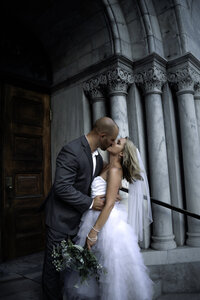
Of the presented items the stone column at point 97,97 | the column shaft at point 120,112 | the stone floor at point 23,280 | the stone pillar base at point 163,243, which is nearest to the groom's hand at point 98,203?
the stone floor at point 23,280

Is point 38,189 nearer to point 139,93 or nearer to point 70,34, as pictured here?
point 139,93

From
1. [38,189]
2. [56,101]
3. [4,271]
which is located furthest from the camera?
[56,101]

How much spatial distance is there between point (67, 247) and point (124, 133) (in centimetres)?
180

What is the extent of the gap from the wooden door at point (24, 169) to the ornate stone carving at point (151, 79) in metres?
1.72

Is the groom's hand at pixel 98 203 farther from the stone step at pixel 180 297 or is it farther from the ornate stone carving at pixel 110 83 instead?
the ornate stone carving at pixel 110 83

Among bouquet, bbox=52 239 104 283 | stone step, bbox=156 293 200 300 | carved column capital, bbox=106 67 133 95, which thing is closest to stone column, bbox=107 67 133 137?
carved column capital, bbox=106 67 133 95

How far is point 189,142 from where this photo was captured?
3346 mm

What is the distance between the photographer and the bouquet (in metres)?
1.79

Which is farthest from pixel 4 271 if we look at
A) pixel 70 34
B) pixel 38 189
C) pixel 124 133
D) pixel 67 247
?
pixel 70 34

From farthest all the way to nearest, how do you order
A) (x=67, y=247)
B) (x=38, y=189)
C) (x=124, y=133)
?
(x=38, y=189)
(x=124, y=133)
(x=67, y=247)

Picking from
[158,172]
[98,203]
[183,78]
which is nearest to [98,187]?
[98,203]

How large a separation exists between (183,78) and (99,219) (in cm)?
255

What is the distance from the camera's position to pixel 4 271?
2.87m

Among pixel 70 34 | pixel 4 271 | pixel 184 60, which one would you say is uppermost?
pixel 70 34
